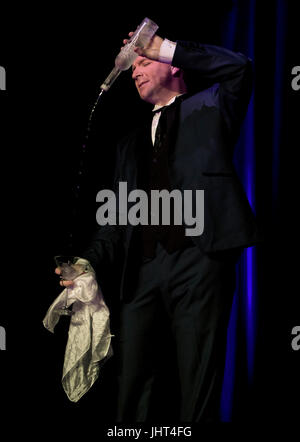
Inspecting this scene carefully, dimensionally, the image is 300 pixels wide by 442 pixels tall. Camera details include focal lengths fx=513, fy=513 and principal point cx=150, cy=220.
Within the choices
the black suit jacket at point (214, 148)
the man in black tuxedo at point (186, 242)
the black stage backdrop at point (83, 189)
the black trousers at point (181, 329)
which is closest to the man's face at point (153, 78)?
the man in black tuxedo at point (186, 242)

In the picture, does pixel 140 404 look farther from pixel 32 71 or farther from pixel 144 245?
pixel 32 71

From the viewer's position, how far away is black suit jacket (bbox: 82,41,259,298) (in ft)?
5.00

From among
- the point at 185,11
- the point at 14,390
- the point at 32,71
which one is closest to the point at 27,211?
the point at 32,71

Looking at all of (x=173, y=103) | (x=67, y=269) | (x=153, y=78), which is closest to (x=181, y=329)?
(x=67, y=269)

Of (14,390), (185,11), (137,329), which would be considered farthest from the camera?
(185,11)

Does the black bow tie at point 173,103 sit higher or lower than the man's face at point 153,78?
lower

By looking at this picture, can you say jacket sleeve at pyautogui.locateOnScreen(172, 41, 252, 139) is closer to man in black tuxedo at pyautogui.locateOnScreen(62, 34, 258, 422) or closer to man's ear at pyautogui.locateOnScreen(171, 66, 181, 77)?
man in black tuxedo at pyautogui.locateOnScreen(62, 34, 258, 422)

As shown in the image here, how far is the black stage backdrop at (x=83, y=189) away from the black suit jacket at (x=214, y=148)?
0.35 m

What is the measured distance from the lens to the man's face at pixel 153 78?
70.3 inches

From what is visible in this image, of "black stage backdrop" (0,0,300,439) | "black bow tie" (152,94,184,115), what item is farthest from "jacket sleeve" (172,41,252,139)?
"black stage backdrop" (0,0,300,439)

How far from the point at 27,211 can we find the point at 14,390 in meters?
0.69

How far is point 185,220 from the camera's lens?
1582 millimetres

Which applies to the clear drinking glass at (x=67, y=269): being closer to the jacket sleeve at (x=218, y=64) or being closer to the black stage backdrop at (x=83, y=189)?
the black stage backdrop at (x=83, y=189)

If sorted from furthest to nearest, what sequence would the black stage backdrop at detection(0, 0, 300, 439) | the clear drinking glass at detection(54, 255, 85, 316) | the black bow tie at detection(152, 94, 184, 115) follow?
the black stage backdrop at detection(0, 0, 300, 439) → the black bow tie at detection(152, 94, 184, 115) → the clear drinking glass at detection(54, 255, 85, 316)
